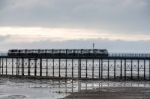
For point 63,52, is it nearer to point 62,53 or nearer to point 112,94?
point 62,53

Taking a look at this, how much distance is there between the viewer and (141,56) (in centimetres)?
7569

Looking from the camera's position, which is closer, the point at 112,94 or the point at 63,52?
the point at 112,94

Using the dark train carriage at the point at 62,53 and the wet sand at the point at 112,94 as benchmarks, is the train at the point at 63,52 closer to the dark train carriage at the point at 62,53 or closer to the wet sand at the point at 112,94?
the dark train carriage at the point at 62,53

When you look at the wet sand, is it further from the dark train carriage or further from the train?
the train

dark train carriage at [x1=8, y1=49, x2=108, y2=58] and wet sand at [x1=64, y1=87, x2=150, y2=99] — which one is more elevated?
dark train carriage at [x1=8, y1=49, x2=108, y2=58]

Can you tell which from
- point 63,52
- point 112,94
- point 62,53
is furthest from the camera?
Answer: point 63,52

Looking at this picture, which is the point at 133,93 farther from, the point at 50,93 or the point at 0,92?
the point at 0,92

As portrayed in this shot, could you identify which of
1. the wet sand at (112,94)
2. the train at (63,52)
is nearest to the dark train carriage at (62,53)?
the train at (63,52)

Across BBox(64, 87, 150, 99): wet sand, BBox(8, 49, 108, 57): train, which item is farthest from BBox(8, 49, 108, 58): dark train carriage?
BBox(64, 87, 150, 99): wet sand

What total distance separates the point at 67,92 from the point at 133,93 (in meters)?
7.59

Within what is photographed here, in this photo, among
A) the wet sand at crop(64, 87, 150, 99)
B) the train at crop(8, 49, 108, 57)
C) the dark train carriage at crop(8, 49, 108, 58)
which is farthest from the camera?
the train at crop(8, 49, 108, 57)

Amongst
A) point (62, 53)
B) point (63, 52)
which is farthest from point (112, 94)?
point (63, 52)

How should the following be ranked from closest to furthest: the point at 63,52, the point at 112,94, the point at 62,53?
the point at 112,94
the point at 62,53
the point at 63,52

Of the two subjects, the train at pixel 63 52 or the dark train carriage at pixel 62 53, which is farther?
the train at pixel 63 52
